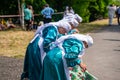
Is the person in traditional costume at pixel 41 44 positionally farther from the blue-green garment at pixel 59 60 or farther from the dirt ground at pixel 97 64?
the dirt ground at pixel 97 64

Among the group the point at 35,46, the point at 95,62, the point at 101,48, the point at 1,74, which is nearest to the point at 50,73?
the point at 35,46

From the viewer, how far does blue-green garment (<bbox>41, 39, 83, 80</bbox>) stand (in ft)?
17.6

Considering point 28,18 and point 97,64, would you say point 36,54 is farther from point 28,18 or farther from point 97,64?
point 28,18

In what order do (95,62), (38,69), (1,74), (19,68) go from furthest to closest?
(95,62) → (19,68) → (1,74) → (38,69)

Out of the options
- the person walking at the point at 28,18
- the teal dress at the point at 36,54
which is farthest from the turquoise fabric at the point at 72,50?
the person walking at the point at 28,18

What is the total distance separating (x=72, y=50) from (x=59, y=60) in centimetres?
27

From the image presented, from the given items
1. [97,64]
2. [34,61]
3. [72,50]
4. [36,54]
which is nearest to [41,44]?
[36,54]

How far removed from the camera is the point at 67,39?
552 centimetres

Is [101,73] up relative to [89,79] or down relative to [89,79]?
down

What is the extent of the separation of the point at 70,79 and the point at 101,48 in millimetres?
11457

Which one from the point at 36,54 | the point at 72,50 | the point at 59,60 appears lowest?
the point at 36,54

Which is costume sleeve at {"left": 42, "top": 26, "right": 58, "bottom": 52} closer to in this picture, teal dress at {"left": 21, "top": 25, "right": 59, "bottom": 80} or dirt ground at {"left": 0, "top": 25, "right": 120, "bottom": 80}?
Answer: teal dress at {"left": 21, "top": 25, "right": 59, "bottom": 80}

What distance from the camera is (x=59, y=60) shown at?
5461mm

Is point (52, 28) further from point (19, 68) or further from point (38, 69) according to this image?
point (19, 68)
